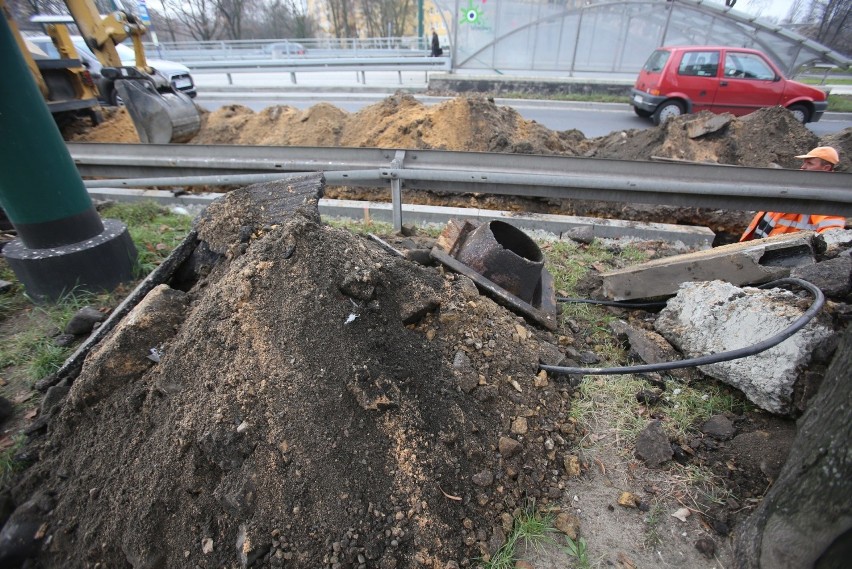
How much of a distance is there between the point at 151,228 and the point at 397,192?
109 inches

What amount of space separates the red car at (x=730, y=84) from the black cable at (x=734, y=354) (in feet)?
31.4

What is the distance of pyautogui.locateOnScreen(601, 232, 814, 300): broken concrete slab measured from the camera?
285 cm

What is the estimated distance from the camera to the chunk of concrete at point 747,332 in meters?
2.13

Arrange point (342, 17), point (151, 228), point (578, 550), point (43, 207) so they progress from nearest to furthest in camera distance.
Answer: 1. point (578, 550)
2. point (43, 207)
3. point (151, 228)
4. point (342, 17)

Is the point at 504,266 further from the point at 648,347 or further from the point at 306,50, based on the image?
the point at 306,50

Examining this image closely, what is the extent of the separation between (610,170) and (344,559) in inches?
158

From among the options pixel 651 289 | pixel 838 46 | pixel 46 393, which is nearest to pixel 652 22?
pixel 838 46

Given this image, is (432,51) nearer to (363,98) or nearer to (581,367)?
(363,98)

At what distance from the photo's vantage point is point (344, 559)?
1.69m

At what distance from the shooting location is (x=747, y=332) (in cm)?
236

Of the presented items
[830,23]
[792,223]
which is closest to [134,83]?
[792,223]

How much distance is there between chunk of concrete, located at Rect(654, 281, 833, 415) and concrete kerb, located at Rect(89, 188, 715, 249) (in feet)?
5.27

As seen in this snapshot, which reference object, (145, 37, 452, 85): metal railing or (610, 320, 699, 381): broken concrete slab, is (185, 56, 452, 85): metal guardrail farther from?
(610, 320, 699, 381): broken concrete slab

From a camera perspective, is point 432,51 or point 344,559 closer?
point 344,559
